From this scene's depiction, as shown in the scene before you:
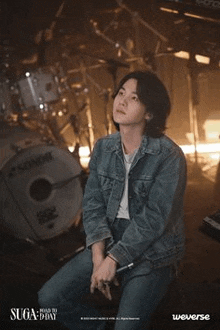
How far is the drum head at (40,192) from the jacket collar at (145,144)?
187 centimetres

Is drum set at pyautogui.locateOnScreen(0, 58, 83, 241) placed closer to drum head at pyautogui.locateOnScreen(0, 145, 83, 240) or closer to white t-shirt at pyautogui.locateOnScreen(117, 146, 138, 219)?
drum head at pyautogui.locateOnScreen(0, 145, 83, 240)

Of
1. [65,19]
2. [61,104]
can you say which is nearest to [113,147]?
[61,104]

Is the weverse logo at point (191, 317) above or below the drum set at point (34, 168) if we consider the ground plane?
below

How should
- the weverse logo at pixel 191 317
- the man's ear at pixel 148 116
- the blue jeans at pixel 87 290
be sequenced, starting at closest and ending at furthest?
the blue jeans at pixel 87 290
the man's ear at pixel 148 116
the weverse logo at pixel 191 317

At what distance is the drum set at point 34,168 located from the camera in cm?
387

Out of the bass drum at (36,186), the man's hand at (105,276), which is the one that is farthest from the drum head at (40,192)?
the man's hand at (105,276)

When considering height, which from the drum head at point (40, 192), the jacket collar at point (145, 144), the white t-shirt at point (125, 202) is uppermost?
the jacket collar at point (145, 144)

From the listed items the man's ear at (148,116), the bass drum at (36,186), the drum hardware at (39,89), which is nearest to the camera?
the man's ear at (148,116)

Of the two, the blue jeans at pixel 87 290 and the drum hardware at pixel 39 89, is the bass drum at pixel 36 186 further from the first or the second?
the blue jeans at pixel 87 290

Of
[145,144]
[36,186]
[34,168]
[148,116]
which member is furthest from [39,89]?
[145,144]

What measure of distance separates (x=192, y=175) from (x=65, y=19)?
140 inches

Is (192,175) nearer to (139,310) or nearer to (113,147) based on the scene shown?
(113,147)

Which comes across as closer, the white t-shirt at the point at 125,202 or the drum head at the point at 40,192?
the white t-shirt at the point at 125,202

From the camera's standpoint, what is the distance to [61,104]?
505cm
